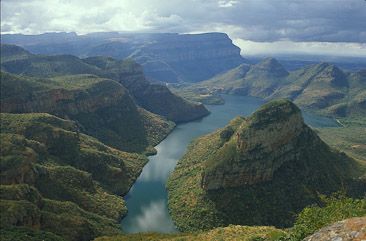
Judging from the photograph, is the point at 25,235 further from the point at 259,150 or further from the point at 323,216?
the point at 323,216

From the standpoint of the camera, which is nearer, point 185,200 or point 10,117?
point 185,200

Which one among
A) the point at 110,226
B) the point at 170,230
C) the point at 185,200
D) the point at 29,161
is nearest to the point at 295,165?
the point at 185,200

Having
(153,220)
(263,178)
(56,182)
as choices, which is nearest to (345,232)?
(263,178)

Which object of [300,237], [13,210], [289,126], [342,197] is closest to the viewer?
[300,237]

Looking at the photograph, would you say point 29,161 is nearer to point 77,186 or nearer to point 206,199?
point 77,186

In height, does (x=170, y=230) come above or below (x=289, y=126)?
below

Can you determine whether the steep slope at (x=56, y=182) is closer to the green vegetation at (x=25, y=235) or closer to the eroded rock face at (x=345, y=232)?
the green vegetation at (x=25, y=235)

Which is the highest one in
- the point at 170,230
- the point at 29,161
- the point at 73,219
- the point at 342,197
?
the point at 342,197

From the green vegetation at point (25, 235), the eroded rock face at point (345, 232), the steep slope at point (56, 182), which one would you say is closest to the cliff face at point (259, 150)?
the steep slope at point (56, 182)
